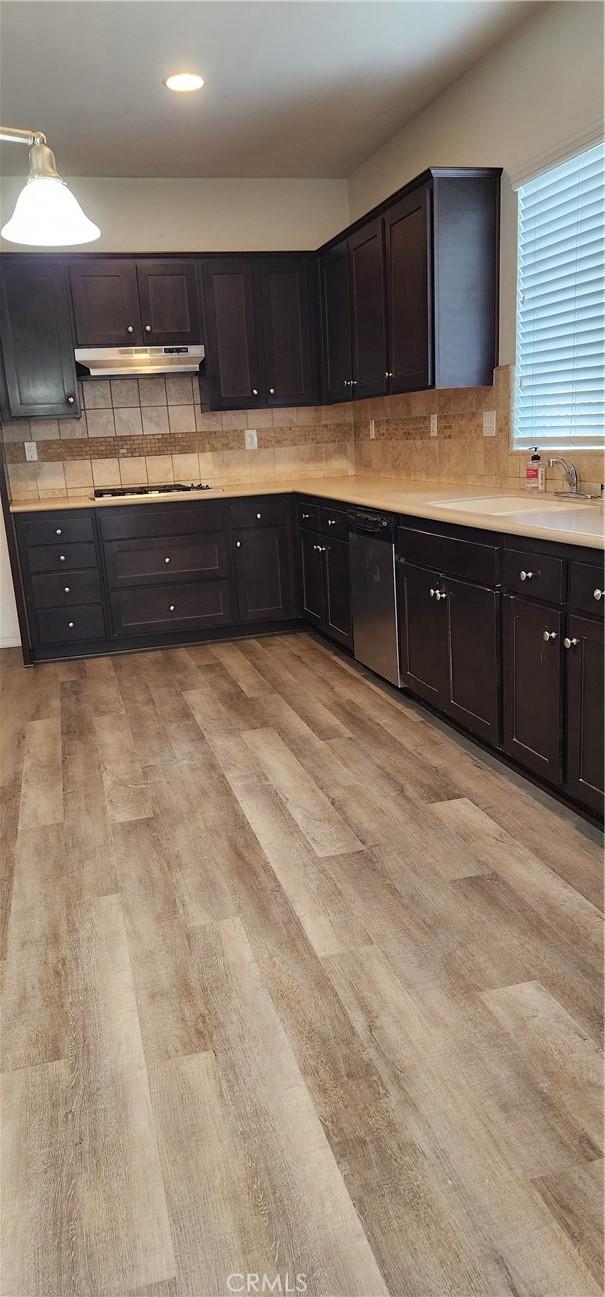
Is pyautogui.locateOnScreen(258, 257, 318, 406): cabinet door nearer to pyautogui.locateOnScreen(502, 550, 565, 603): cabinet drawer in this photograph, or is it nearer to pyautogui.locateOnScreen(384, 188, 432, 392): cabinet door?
pyautogui.locateOnScreen(384, 188, 432, 392): cabinet door

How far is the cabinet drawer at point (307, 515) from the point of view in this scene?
16.2 ft

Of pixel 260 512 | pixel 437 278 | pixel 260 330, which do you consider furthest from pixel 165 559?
pixel 437 278

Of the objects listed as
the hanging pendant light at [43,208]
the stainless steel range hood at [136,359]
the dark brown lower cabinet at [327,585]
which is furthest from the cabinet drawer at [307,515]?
Result: the hanging pendant light at [43,208]

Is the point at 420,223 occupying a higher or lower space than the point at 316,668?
higher

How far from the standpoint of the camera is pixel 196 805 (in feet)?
9.89

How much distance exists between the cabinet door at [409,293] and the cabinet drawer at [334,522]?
668 millimetres

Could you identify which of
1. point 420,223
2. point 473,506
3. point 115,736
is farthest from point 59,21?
point 115,736

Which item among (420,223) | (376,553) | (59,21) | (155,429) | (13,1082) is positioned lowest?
(13,1082)

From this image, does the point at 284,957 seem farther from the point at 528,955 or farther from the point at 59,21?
the point at 59,21

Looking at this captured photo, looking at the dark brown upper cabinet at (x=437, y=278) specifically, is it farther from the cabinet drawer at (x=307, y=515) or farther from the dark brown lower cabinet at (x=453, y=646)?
the dark brown lower cabinet at (x=453, y=646)

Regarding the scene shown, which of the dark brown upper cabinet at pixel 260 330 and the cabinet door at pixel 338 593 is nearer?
the cabinet door at pixel 338 593

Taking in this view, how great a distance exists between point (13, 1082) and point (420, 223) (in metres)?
3.51

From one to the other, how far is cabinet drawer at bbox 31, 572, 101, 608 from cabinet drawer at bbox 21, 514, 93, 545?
7.9 inches

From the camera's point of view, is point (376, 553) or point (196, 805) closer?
point (196, 805)
